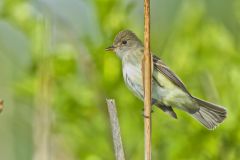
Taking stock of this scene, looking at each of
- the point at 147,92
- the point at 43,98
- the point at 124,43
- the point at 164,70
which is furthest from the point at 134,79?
the point at 147,92

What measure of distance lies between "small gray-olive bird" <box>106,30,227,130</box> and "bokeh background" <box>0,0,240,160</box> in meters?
0.18

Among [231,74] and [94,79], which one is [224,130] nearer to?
[231,74]

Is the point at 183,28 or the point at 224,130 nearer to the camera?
the point at 224,130

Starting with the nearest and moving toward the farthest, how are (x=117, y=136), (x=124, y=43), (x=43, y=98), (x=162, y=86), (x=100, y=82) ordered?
1. (x=117, y=136)
2. (x=43, y=98)
3. (x=162, y=86)
4. (x=124, y=43)
5. (x=100, y=82)

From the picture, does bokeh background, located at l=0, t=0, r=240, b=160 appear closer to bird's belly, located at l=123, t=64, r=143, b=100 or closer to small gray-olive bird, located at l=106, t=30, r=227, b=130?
small gray-olive bird, located at l=106, t=30, r=227, b=130

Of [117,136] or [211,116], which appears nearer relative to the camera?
[117,136]

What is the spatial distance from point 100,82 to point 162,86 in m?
0.45

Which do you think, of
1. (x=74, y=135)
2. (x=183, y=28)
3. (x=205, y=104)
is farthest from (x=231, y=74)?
(x=74, y=135)

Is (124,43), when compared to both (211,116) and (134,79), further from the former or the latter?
(211,116)

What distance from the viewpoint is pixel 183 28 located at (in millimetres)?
4758

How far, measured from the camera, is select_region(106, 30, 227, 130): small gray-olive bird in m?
4.05

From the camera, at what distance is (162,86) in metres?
4.14

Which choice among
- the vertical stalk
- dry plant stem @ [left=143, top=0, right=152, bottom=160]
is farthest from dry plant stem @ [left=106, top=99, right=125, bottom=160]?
the vertical stalk

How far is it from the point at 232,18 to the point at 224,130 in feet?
3.49
